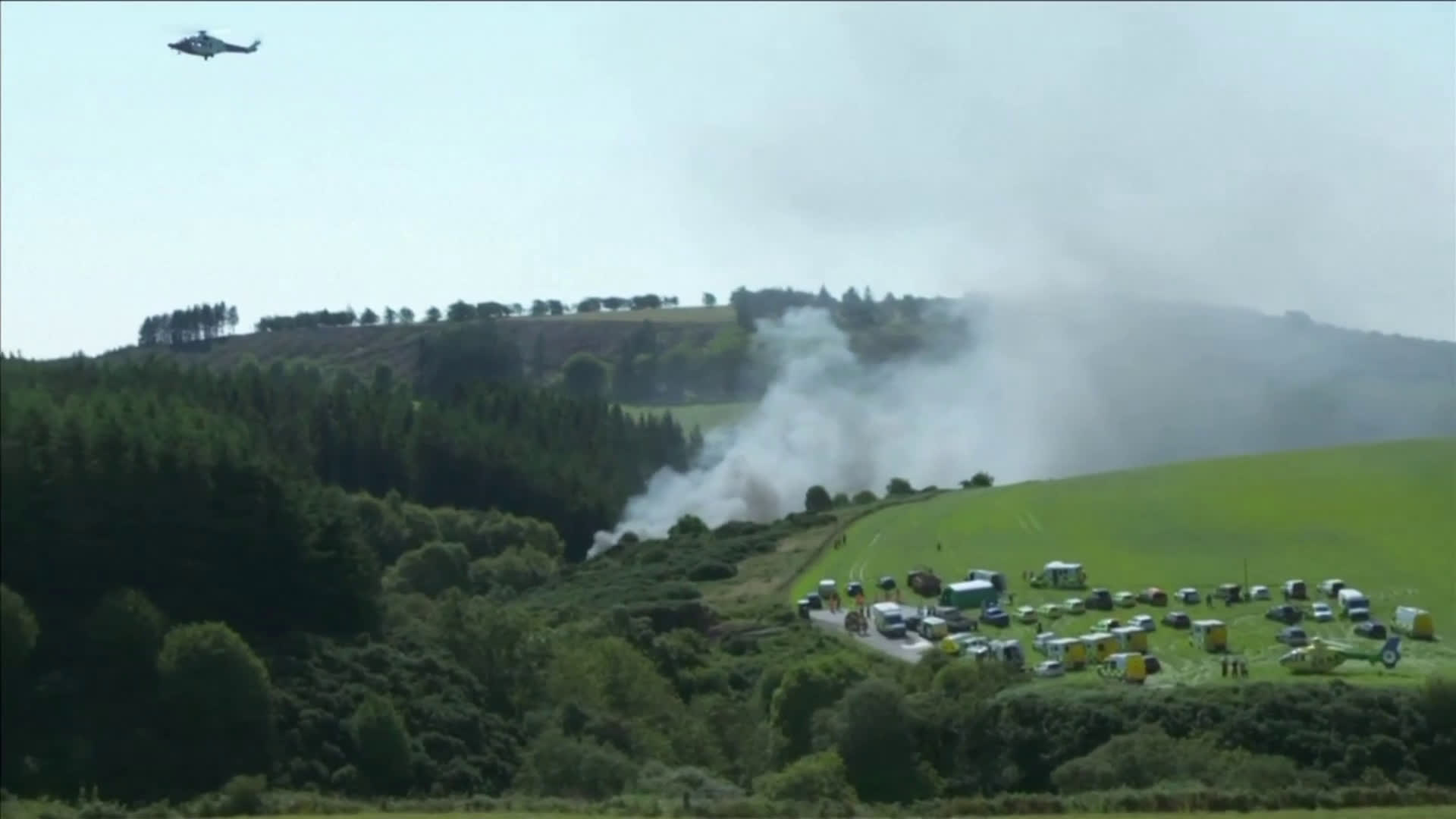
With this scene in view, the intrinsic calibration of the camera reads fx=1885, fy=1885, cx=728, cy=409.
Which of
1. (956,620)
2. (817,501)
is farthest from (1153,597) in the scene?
(817,501)

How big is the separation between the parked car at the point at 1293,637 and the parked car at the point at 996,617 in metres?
12.4

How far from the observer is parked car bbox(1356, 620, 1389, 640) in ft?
132

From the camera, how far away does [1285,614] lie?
46219 millimetres

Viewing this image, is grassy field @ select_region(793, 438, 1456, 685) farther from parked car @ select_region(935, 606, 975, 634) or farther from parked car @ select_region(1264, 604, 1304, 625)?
parked car @ select_region(935, 606, 975, 634)

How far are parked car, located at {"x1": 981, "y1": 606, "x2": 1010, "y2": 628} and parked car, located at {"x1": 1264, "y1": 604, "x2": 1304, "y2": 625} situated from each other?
1012cm

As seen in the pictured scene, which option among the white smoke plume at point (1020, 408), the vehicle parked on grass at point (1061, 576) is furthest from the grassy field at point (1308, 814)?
the white smoke plume at point (1020, 408)

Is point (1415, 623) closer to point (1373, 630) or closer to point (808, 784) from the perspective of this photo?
point (1373, 630)

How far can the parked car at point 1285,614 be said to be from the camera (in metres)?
45.1

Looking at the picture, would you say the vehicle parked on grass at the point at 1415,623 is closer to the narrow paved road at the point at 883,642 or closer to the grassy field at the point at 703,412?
the narrow paved road at the point at 883,642

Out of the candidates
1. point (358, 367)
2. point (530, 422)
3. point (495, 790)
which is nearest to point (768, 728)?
point (495, 790)

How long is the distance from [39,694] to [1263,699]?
99.6ft

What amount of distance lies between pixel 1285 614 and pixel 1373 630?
5482 mm

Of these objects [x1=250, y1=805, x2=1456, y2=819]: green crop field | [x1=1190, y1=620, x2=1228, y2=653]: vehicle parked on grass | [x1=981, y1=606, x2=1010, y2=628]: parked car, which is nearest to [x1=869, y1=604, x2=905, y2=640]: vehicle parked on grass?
[x1=981, y1=606, x2=1010, y2=628]: parked car

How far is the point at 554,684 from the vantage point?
53094 millimetres
